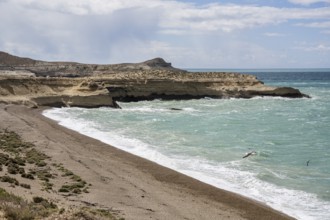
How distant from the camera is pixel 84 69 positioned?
121m

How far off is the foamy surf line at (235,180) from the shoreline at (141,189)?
0.67 m

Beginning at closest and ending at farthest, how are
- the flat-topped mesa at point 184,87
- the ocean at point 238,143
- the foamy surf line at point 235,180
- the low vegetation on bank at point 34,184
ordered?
the low vegetation on bank at point 34,184, the foamy surf line at point 235,180, the ocean at point 238,143, the flat-topped mesa at point 184,87

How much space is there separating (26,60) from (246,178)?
435 ft

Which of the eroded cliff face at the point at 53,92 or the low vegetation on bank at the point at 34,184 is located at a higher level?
the eroded cliff face at the point at 53,92

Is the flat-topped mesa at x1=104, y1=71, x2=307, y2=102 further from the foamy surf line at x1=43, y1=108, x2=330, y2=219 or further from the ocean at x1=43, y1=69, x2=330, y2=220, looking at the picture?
the foamy surf line at x1=43, y1=108, x2=330, y2=219

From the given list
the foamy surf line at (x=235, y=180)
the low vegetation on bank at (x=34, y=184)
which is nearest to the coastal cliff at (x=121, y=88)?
the foamy surf line at (x=235, y=180)

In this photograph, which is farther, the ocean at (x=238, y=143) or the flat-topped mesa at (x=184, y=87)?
the flat-topped mesa at (x=184, y=87)

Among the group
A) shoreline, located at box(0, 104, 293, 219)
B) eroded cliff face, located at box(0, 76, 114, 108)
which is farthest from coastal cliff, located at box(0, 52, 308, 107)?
shoreline, located at box(0, 104, 293, 219)

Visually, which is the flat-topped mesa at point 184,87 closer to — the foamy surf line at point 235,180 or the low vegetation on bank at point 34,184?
the foamy surf line at point 235,180

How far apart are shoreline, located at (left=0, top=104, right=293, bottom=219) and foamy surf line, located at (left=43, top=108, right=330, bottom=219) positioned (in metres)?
0.67

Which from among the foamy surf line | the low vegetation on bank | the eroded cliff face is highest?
the eroded cliff face

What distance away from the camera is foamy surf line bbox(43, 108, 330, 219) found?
16.5 meters

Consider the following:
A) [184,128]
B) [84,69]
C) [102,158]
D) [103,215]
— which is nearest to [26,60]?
[84,69]

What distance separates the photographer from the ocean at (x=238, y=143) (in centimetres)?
1888
